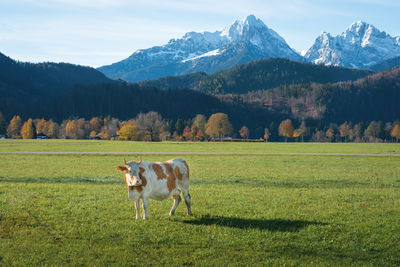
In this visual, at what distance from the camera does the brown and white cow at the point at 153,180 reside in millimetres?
13805

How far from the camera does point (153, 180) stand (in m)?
14.1

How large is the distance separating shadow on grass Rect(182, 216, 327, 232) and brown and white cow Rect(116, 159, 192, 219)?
4.04 feet

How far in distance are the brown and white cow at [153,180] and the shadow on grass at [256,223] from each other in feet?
4.04

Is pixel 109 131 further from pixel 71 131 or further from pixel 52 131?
pixel 52 131

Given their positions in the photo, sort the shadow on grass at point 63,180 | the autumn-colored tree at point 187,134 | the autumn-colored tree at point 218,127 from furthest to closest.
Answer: the autumn-colored tree at point 187,134
the autumn-colored tree at point 218,127
the shadow on grass at point 63,180

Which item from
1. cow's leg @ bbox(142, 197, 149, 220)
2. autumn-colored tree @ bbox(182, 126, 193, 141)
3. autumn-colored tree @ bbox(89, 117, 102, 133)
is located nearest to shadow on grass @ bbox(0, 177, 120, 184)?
cow's leg @ bbox(142, 197, 149, 220)

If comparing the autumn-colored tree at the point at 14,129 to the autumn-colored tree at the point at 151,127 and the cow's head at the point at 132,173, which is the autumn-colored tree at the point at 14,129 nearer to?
the autumn-colored tree at the point at 151,127

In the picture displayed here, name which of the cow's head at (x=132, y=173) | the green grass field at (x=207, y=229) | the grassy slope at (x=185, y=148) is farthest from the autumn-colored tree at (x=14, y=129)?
the cow's head at (x=132, y=173)

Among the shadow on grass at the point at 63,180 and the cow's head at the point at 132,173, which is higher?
the cow's head at the point at 132,173

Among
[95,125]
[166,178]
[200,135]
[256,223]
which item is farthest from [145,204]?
[95,125]

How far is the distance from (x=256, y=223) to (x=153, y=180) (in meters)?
4.41

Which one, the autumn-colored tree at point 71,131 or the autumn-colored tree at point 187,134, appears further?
the autumn-colored tree at point 71,131

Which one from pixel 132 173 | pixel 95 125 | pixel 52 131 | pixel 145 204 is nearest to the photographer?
pixel 132 173

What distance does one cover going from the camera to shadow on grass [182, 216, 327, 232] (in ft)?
43.1
